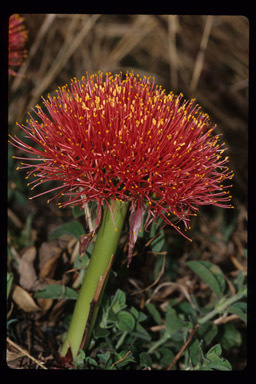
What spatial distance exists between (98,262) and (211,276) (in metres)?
0.34

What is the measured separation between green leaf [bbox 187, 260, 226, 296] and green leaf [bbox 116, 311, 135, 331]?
209 millimetres

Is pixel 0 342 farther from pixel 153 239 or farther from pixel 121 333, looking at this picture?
pixel 153 239

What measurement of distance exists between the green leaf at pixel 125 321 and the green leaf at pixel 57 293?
0.12 metres

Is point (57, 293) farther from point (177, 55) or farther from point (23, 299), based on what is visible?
point (177, 55)

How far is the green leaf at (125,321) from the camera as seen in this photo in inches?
38.4

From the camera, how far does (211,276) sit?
1.10 metres

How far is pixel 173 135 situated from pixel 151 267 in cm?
50

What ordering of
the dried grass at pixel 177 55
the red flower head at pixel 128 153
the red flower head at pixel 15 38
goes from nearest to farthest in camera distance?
the red flower head at pixel 128 153 → the red flower head at pixel 15 38 → the dried grass at pixel 177 55

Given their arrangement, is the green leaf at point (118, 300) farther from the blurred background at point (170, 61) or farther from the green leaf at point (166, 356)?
the blurred background at point (170, 61)

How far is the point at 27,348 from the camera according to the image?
1078 mm

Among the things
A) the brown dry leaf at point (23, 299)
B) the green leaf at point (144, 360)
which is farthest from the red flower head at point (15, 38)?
the green leaf at point (144, 360)

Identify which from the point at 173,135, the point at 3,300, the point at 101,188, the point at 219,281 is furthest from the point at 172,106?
the point at 3,300

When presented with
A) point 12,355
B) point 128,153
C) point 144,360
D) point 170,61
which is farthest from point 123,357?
point 170,61

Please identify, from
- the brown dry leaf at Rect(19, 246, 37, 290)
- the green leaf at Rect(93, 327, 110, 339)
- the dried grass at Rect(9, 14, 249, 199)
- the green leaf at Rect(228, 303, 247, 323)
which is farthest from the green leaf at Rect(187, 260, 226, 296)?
the dried grass at Rect(9, 14, 249, 199)
